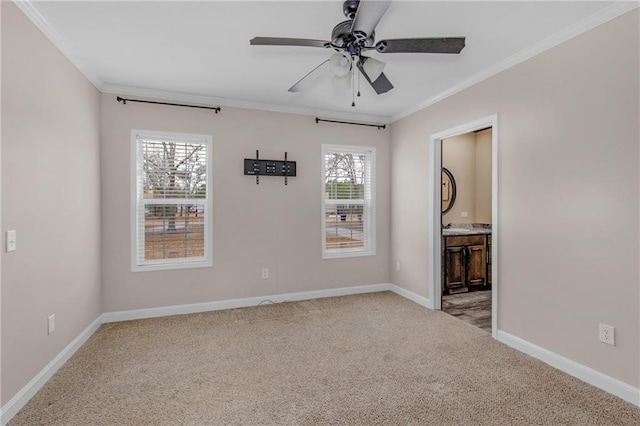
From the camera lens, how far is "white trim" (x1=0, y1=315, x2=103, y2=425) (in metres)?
1.95

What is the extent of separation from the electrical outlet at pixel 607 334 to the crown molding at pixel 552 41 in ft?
6.90

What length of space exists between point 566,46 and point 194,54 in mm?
2979

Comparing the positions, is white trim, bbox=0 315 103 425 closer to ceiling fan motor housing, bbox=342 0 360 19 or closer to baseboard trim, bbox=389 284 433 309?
ceiling fan motor housing, bbox=342 0 360 19

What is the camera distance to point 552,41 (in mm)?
2557

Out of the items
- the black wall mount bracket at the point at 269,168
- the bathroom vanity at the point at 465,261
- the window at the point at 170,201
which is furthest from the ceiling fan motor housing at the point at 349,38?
the bathroom vanity at the point at 465,261

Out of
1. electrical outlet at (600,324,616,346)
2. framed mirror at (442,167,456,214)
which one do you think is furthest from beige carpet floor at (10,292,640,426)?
framed mirror at (442,167,456,214)

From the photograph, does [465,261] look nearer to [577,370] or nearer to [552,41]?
[577,370]

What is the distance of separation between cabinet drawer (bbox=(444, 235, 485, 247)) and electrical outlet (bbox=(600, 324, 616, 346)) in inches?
88.4

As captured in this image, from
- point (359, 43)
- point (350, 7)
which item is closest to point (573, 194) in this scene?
point (359, 43)

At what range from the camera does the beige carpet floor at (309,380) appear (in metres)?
1.99

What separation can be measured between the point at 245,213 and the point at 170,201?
2.85 feet

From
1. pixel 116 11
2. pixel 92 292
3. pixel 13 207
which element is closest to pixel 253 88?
pixel 116 11

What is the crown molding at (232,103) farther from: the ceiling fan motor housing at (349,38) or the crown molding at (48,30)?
the ceiling fan motor housing at (349,38)

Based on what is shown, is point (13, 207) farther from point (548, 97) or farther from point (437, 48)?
point (548, 97)
